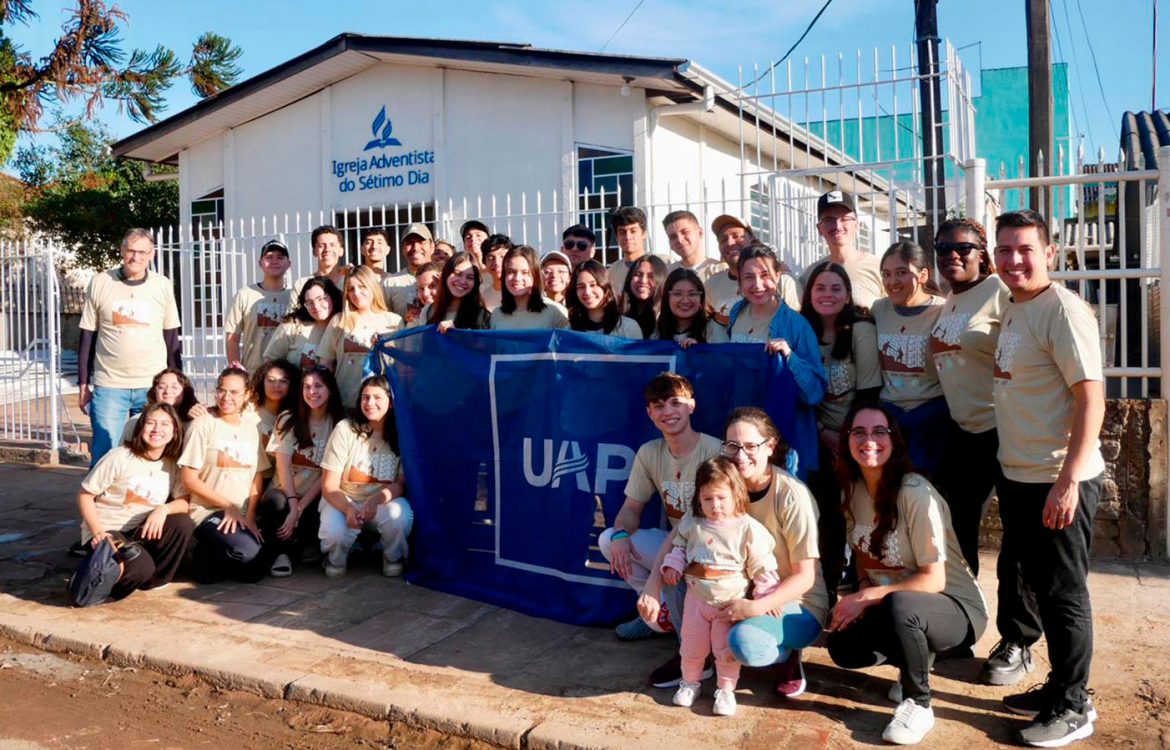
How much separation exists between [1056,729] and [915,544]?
0.80 m

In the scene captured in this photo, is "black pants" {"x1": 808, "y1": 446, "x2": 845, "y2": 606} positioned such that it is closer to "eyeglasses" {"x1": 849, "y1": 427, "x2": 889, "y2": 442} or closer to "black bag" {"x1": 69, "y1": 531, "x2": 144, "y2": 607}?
"eyeglasses" {"x1": 849, "y1": 427, "x2": 889, "y2": 442}

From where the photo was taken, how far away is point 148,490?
5.82 m

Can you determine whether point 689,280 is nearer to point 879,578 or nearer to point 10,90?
point 879,578

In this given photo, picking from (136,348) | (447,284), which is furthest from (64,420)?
(447,284)

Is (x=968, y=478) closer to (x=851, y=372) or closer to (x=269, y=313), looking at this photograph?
(x=851, y=372)

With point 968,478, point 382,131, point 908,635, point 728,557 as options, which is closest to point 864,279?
point 968,478

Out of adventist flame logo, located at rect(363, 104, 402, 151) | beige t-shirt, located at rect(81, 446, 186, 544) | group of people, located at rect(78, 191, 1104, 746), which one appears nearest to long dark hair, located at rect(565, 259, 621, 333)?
group of people, located at rect(78, 191, 1104, 746)

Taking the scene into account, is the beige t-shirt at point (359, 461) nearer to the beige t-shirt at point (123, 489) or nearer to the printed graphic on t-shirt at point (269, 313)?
the beige t-shirt at point (123, 489)

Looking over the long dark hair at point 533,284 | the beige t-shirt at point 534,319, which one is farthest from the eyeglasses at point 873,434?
the long dark hair at point 533,284

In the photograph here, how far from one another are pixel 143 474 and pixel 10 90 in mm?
12575

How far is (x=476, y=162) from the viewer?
13875 mm

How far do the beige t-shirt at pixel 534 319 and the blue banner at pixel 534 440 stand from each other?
0.17m

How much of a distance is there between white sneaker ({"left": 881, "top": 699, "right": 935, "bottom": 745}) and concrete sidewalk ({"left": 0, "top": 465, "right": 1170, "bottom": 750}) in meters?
0.05

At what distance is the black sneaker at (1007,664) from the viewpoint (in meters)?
4.19
